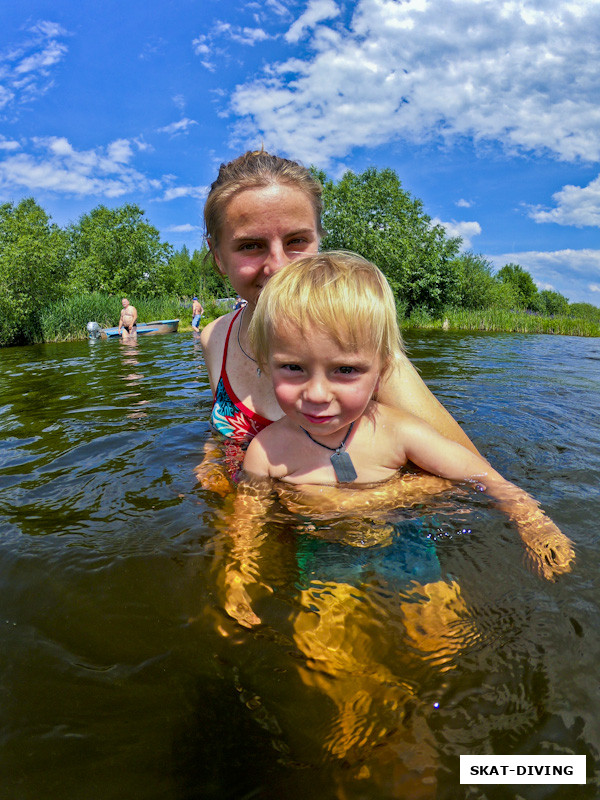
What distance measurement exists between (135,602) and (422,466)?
1.24 m

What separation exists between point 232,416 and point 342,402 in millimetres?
1091

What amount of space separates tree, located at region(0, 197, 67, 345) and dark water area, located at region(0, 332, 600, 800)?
839 inches

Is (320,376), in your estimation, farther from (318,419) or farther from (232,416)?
(232,416)

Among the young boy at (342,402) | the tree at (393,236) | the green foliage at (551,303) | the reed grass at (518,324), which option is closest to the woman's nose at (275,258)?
the young boy at (342,402)

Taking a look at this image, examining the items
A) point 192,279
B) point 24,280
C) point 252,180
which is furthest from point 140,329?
point 192,279

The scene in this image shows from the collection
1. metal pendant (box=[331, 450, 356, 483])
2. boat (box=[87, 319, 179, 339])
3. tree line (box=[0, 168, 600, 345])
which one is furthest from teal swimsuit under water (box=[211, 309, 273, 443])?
tree line (box=[0, 168, 600, 345])

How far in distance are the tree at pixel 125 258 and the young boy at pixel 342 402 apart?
121 ft

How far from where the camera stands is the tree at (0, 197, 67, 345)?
2042 centimetres

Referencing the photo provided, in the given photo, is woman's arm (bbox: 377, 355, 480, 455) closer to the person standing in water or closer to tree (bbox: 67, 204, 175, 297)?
the person standing in water

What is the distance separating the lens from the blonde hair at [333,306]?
5.92ft

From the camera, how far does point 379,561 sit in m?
1.65

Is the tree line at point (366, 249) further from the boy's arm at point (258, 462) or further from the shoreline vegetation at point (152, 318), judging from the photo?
the boy's arm at point (258, 462)

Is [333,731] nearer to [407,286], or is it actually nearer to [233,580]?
[233,580]

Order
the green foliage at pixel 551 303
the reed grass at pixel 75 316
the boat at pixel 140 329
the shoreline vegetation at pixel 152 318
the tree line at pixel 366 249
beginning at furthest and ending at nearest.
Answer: the green foliage at pixel 551 303, the tree line at pixel 366 249, the shoreline vegetation at pixel 152 318, the reed grass at pixel 75 316, the boat at pixel 140 329
